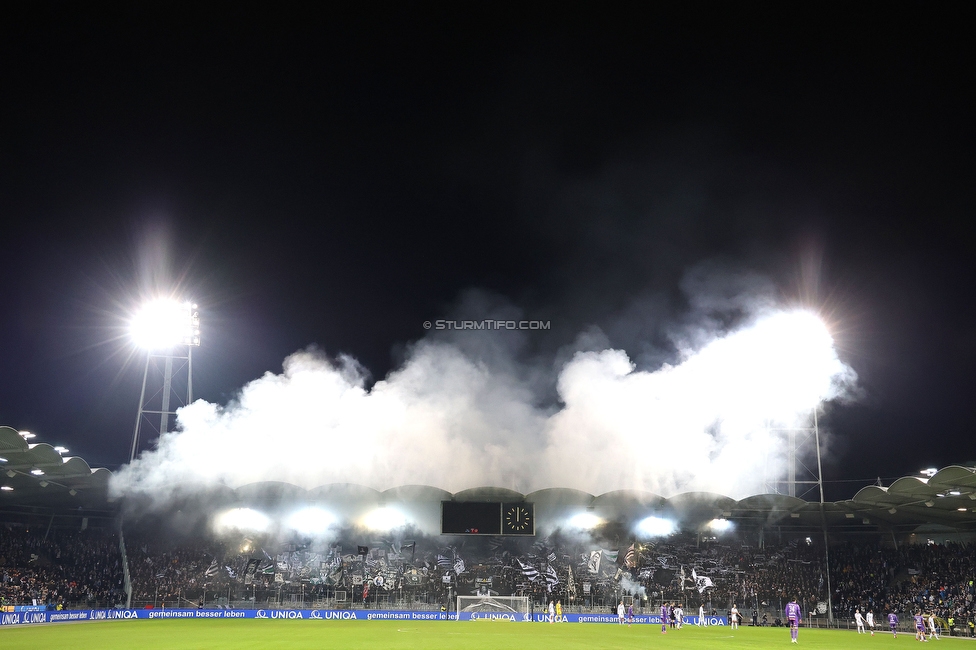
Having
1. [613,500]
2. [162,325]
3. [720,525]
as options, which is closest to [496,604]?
[613,500]

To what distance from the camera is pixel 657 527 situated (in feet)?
161

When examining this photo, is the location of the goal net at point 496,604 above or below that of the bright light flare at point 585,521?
below

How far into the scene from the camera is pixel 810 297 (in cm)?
4162

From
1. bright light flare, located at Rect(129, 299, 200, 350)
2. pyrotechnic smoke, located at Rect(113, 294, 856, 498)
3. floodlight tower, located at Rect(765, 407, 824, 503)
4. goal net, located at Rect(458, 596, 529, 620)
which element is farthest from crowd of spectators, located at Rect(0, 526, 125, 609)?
floodlight tower, located at Rect(765, 407, 824, 503)

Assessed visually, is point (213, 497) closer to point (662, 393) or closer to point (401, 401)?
point (401, 401)

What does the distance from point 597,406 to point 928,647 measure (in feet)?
88.5

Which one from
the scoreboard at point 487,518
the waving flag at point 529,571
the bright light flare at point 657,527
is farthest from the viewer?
the bright light flare at point 657,527

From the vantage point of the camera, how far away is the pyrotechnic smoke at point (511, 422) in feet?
148

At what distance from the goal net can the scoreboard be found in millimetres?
3683

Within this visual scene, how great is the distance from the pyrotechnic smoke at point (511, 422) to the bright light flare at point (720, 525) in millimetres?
1986

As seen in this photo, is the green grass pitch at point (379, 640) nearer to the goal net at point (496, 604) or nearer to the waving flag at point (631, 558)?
the goal net at point (496, 604)

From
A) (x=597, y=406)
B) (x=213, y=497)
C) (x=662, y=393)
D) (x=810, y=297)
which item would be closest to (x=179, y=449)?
(x=213, y=497)

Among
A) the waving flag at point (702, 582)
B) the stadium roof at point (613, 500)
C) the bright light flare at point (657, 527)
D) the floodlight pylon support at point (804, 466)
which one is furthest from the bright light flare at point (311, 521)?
the floodlight pylon support at point (804, 466)

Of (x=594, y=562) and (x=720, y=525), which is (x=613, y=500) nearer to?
(x=594, y=562)
